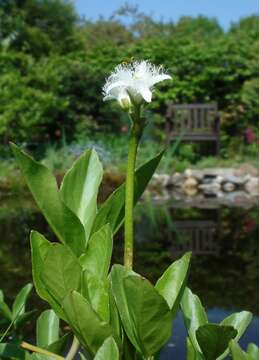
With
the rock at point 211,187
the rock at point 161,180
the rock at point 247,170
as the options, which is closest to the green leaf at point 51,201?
the rock at point 161,180

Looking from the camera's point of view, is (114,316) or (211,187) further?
(211,187)

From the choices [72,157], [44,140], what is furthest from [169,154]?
[44,140]

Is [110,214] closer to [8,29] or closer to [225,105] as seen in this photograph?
[225,105]

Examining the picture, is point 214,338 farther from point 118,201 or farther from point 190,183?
point 190,183

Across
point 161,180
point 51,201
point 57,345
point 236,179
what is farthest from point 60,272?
point 236,179

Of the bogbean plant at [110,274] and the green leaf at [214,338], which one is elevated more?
the bogbean plant at [110,274]

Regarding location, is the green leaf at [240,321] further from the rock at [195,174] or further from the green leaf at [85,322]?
the rock at [195,174]
